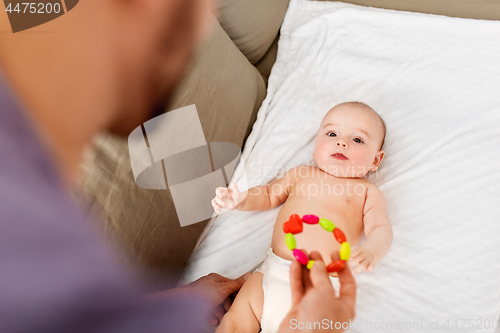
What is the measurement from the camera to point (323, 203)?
107cm

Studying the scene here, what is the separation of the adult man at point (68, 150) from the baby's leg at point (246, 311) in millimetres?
145

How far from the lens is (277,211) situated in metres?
1.18

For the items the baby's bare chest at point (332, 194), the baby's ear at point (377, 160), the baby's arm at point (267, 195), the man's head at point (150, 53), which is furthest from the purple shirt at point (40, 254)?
the baby's ear at point (377, 160)

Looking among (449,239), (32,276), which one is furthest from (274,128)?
(32,276)

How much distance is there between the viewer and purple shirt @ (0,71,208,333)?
53 centimetres

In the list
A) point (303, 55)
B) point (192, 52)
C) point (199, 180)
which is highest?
point (192, 52)

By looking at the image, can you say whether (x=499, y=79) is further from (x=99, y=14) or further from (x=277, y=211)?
(x=99, y=14)

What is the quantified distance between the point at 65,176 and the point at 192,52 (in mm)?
547

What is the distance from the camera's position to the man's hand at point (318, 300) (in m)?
0.56

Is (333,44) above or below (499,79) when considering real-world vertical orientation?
above

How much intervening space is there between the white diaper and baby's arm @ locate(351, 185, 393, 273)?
0.45 feet

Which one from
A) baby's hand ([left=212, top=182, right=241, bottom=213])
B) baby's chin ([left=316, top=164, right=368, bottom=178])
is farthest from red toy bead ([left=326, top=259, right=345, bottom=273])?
baby's chin ([left=316, top=164, right=368, bottom=178])

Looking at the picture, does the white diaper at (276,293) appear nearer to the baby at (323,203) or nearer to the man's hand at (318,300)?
the baby at (323,203)

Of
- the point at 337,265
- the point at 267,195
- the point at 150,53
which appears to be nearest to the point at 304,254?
the point at 337,265
